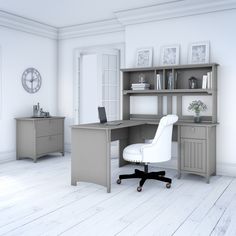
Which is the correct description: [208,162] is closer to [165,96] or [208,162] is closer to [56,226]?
[165,96]

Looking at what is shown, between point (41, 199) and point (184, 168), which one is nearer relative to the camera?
point (41, 199)

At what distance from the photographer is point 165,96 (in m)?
5.17

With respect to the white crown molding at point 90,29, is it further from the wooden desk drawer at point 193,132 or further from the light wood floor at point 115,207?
the light wood floor at point 115,207

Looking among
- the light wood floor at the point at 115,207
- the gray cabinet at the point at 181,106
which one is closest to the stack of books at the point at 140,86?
the gray cabinet at the point at 181,106

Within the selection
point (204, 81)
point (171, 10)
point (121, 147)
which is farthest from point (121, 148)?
point (171, 10)

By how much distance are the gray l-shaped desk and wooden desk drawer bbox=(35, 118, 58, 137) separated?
1.63 m

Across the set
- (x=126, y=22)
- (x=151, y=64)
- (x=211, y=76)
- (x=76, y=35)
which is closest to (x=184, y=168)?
(x=211, y=76)

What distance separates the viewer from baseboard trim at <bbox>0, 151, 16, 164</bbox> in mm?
5555

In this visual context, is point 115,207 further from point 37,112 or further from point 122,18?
point 122,18

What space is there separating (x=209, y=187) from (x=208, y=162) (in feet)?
1.28

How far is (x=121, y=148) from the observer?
203 inches

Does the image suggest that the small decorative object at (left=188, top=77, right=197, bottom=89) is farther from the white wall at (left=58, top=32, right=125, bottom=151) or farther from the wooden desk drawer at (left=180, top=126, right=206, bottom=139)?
the white wall at (left=58, top=32, right=125, bottom=151)

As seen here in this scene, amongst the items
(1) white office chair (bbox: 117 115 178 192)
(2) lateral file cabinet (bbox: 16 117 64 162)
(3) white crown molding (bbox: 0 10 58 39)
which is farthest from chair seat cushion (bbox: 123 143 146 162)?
(3) white crown molding (bbox: 0 10 58 39)

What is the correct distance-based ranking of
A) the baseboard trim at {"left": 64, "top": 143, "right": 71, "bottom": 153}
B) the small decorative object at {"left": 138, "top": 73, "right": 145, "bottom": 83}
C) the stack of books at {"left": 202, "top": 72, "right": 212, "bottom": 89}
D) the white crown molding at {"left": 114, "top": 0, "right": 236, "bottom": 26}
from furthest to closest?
the baseboard trim at {"left": 64, "top": 143, "right": 71, "bottom": 153}, the small decorative object at {"left": 138, "top": 73, "right": 145, "bottom": 83}, the white crown molding at {"left": 114, "top": 0, "right": 236, "bottom": 26}, the stack of books at {"left": 202, "top": 72, "right": 212, "bottom": 89}
